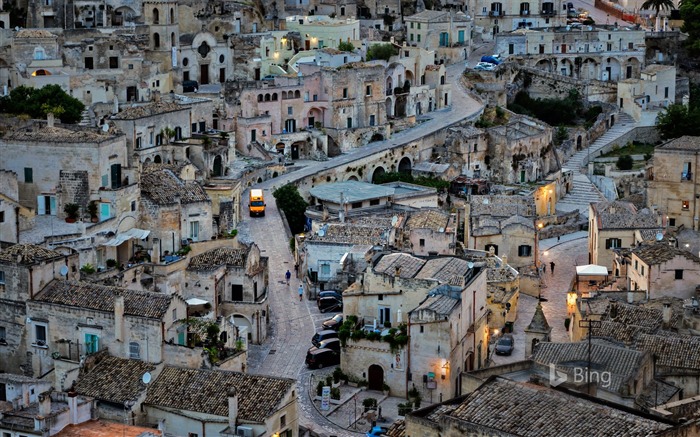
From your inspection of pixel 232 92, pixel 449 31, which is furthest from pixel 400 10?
pixel 232 92

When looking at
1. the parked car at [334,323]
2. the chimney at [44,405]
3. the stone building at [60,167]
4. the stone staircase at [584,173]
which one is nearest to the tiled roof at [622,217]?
the stone staircase at [584,173]

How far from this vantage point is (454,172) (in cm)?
9719

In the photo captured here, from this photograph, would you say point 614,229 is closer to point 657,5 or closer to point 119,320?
point 119,320

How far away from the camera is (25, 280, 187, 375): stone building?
60875mm

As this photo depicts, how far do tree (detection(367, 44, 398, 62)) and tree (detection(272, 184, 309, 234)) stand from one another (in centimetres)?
2186

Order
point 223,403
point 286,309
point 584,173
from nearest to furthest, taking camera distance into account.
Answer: point 223,403, point 286,309, point 584,173

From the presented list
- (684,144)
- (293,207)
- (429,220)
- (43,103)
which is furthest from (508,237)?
(43,103)

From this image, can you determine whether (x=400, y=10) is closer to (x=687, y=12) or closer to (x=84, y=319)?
(x=687, y=12)

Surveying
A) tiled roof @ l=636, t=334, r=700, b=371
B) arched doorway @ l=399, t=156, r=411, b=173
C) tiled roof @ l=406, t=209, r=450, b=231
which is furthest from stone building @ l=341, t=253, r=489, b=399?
arched doorway @ l=399, t=156, r=411, b=173

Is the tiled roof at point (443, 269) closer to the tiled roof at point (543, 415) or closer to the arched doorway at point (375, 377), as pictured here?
the arched doorway at point (375, 377)

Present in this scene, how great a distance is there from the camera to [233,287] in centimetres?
7062

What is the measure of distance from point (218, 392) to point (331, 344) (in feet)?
35.5

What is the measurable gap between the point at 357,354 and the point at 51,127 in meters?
18.1

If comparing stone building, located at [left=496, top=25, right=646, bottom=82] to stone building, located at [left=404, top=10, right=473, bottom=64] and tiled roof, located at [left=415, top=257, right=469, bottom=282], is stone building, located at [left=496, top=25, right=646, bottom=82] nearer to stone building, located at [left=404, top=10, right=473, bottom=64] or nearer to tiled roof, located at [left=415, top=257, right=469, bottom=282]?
stone building, located at [left=404, top=10, right=473, bottom=64]
